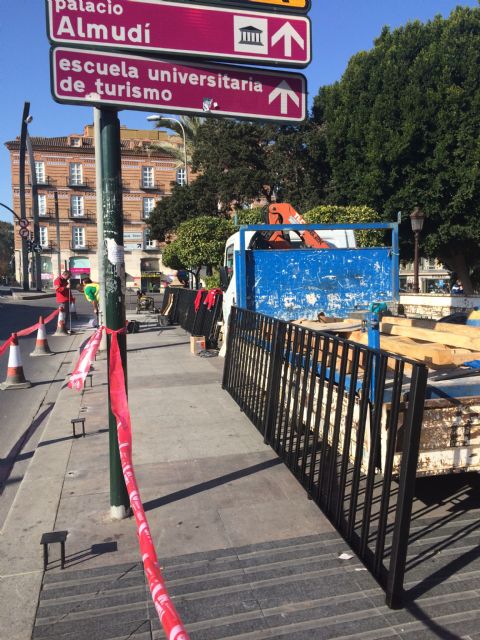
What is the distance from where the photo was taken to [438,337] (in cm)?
475

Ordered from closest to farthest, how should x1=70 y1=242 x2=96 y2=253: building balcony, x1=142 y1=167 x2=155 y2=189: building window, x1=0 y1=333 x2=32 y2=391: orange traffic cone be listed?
x1=0 y1=333 x2=32 y2=391: orange traffic cone, x1=70 y1=242 x2=96 y2=253: building balcony, x1=142 y1=167 x2=155 y2=189: building window

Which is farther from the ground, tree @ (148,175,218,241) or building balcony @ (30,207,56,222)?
building balcony @ (30,207,56,222)

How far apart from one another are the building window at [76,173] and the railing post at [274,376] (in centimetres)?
6113

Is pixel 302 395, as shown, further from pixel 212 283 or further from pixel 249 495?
pixel 212 283

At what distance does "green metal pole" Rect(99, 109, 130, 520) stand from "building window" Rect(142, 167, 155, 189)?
61.5 meters

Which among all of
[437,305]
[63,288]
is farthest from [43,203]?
[437,305]

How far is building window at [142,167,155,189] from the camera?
62.4 m

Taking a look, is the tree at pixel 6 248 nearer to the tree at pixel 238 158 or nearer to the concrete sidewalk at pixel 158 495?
the tree at pixel 238 158

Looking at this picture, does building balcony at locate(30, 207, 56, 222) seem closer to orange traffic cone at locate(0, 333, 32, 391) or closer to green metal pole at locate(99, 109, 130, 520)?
orange traffic cone at locate(0, 333, 32, 391)

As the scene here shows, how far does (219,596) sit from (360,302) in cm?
554

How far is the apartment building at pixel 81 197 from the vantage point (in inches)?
2357

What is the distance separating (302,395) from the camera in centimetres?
413

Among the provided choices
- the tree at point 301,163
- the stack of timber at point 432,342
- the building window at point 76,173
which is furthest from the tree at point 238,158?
the building window at point 76,173

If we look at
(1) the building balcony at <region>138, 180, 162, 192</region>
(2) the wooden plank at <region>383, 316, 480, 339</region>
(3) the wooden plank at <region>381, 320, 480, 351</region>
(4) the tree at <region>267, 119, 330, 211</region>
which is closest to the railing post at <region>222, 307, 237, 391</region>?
(2) the wooden plank at <region>383, 316, 480, 339</region>
